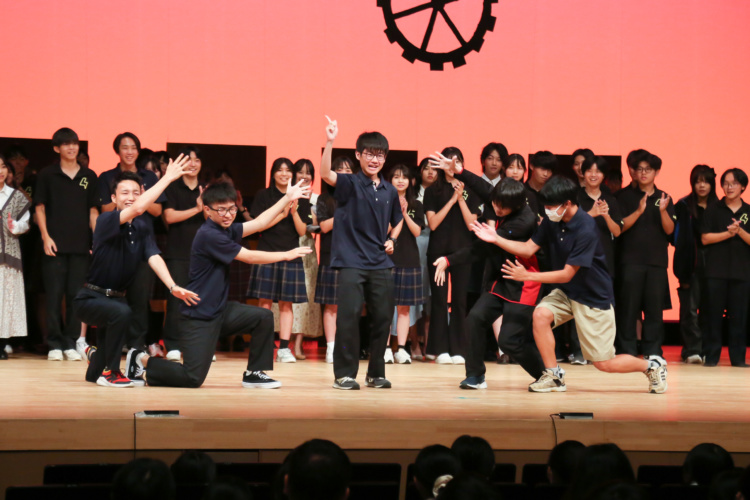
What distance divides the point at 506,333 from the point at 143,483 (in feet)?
10.1

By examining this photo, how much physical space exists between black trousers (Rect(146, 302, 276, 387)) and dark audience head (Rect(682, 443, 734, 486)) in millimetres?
2782

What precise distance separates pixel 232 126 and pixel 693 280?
13.5ft

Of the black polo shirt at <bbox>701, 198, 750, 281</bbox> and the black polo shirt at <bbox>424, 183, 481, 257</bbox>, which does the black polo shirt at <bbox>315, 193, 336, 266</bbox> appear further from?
the black polo shirt at <bbox>701, 198, 750, 281</bbox>

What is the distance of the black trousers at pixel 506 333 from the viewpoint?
5.19 meters

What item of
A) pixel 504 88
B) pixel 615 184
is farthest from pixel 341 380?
pixel 504 88

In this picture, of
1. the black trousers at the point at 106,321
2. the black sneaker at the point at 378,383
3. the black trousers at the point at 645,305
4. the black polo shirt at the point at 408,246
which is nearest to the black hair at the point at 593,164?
the black trousers at the point at 645,305

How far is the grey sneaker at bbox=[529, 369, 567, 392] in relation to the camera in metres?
5.14

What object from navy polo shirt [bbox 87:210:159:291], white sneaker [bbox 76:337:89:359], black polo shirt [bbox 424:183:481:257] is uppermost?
black polo shirt [bbox 424:183:481:257]

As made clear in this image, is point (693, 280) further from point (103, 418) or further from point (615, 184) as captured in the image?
point (103, 418)

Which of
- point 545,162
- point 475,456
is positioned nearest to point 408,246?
point 545,162

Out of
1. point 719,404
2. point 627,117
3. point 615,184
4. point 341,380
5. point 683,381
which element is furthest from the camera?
point 627,117

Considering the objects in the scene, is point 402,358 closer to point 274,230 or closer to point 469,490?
point 274,230

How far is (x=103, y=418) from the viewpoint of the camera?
3.85 m

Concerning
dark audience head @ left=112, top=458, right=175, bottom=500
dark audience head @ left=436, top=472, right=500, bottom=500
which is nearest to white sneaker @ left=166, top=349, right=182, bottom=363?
dark audience head @ left=112, top=458, right=175, bottom=500
